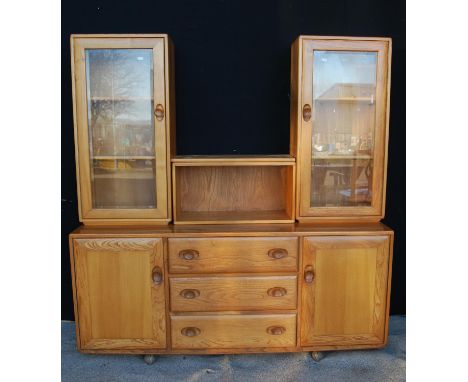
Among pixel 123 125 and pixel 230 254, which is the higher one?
pixel 123 125

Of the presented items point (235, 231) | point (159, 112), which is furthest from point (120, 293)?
point (159, 112)

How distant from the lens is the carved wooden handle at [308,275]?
1847 millimetres

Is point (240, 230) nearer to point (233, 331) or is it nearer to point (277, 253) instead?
point (277, 253)

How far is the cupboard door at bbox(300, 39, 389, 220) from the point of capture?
1.88m

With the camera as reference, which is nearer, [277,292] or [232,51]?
[277,292]

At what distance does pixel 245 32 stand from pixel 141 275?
60.6 inches

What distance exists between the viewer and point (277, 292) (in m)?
1.86

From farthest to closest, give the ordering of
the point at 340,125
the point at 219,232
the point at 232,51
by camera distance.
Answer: the point at 232,51 → the point at 340,125 → the point at 219,232

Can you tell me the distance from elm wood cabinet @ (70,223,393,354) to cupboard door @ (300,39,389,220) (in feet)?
0.62

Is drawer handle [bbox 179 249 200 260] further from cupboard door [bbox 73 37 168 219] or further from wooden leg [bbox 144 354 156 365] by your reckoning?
wooden leg [bbox 144 354 156 365]

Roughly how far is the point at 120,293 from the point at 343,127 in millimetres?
1509

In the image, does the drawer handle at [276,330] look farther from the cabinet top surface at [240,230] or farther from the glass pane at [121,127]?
the glass pane at [121,127]

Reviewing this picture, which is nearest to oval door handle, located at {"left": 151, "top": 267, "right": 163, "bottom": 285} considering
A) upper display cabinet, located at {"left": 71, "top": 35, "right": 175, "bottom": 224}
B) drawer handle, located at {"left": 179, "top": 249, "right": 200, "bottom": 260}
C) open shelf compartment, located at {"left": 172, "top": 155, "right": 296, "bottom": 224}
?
drawer handle, located at {"left": 179, "top": 249, "right": 200, "bottom": 260}

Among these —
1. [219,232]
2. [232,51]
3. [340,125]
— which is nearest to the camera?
[219,232]
